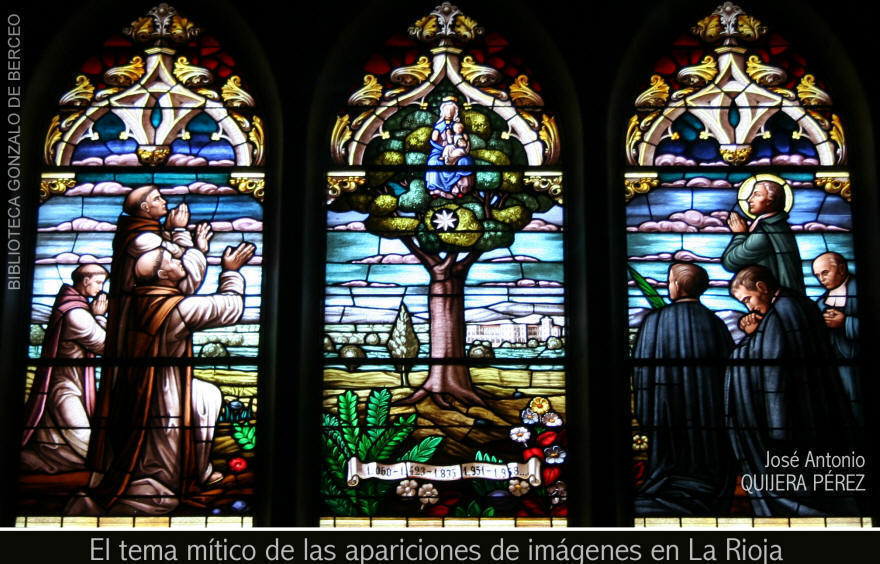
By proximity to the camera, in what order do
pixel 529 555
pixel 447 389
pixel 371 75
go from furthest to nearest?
pixel 371 75 → pixel 447 389 → pixel 529 555

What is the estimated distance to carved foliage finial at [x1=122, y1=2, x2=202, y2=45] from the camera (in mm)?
8398

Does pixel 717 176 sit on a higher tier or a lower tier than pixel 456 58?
lower

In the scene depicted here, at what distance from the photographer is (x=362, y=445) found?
7594mm

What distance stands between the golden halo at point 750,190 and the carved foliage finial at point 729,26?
832 mm

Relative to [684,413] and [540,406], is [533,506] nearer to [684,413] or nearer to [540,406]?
[540,406]

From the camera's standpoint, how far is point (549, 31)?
819 cm

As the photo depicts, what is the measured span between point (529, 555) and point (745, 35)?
3284 mm

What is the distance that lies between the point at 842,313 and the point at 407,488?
2398mm

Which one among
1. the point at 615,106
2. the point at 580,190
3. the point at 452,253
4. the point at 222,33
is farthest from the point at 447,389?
the point at 222,33

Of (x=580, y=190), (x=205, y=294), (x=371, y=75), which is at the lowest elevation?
(x=205, y=294)

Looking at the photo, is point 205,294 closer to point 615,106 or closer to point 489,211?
point 489,211

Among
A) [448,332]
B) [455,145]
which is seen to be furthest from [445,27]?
[448,332]

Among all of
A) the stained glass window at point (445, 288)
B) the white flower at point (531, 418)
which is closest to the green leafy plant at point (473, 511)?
the stained glass window at point (445, 288)

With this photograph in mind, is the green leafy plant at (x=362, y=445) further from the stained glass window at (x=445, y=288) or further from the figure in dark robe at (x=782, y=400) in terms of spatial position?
the figure in dark robe at (x=782, y=400)
